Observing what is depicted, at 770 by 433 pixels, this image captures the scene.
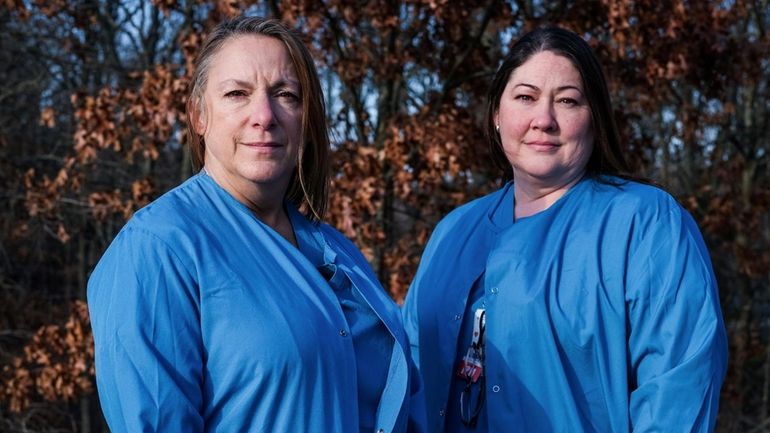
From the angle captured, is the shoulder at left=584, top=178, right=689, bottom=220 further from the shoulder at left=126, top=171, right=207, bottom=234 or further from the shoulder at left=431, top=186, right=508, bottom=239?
the shoulder at left=126, top=171, right=207, bottom=234

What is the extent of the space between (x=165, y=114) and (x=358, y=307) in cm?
341

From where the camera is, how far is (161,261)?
188 centimetres

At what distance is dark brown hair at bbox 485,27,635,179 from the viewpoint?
106 inches

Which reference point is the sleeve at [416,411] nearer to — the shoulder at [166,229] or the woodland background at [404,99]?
the shoulder at [166,229]

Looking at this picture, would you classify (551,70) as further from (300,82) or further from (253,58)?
(253,58)

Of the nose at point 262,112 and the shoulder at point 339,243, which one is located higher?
the nose at point 262,112

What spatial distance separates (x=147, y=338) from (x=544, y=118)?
1.37 m

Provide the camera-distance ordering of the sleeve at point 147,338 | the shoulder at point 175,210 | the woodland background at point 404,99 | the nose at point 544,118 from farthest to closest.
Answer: the woodland background at point 404,99 < the nose at point 544,118 < the shoulder at point 175,210 < the sleeve at point 147,338

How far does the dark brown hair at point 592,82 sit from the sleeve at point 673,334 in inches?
13.4

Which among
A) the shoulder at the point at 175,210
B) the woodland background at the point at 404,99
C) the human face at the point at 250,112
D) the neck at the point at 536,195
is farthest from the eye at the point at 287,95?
the woodland background at the point at 404,99

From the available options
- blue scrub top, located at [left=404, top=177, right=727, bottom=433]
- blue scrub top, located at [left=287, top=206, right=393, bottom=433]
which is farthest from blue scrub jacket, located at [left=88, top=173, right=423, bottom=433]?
blue scrub top, located at [left=404, top=177, right=727, bottom=433]

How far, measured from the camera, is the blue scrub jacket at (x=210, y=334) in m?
1.82

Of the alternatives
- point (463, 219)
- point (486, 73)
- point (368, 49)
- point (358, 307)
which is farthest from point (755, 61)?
point (358, 307)

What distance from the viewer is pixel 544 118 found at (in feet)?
8.77
